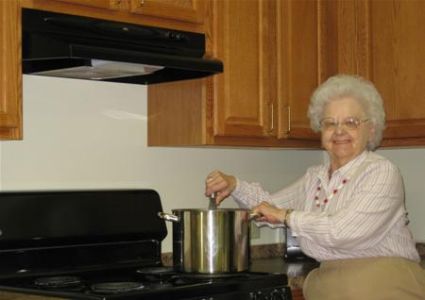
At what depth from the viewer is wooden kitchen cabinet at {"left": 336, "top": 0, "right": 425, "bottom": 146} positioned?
316cm

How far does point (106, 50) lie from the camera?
241cm

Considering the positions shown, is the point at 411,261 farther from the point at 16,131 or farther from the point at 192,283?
the point at 16,131

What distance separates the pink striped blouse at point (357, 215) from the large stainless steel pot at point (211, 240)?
17 centimetres

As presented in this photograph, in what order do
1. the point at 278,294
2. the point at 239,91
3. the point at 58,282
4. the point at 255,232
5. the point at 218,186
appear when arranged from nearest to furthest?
the point at 58,282, the point at 278,294, the point at 218,186, the point at 239,91, the point at 255,232

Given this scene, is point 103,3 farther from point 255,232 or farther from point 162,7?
point 255,232

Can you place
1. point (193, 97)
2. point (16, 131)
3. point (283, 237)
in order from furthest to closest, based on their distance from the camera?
point (283, 237), point (193, 97), point (16, 131)

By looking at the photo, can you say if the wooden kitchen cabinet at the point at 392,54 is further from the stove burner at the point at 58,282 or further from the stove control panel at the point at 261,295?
the stove burner at the point at 58,282

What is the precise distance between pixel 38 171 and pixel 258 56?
868 millimetres

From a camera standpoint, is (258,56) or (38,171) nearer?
(38,171)

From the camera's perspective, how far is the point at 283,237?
357 centimetres

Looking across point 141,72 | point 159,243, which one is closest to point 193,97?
point 141,72

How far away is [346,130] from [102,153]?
0.81 metres

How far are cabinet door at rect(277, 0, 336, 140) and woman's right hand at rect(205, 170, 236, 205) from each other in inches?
13.5

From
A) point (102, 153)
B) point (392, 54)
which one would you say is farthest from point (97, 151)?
point (392, 54)
